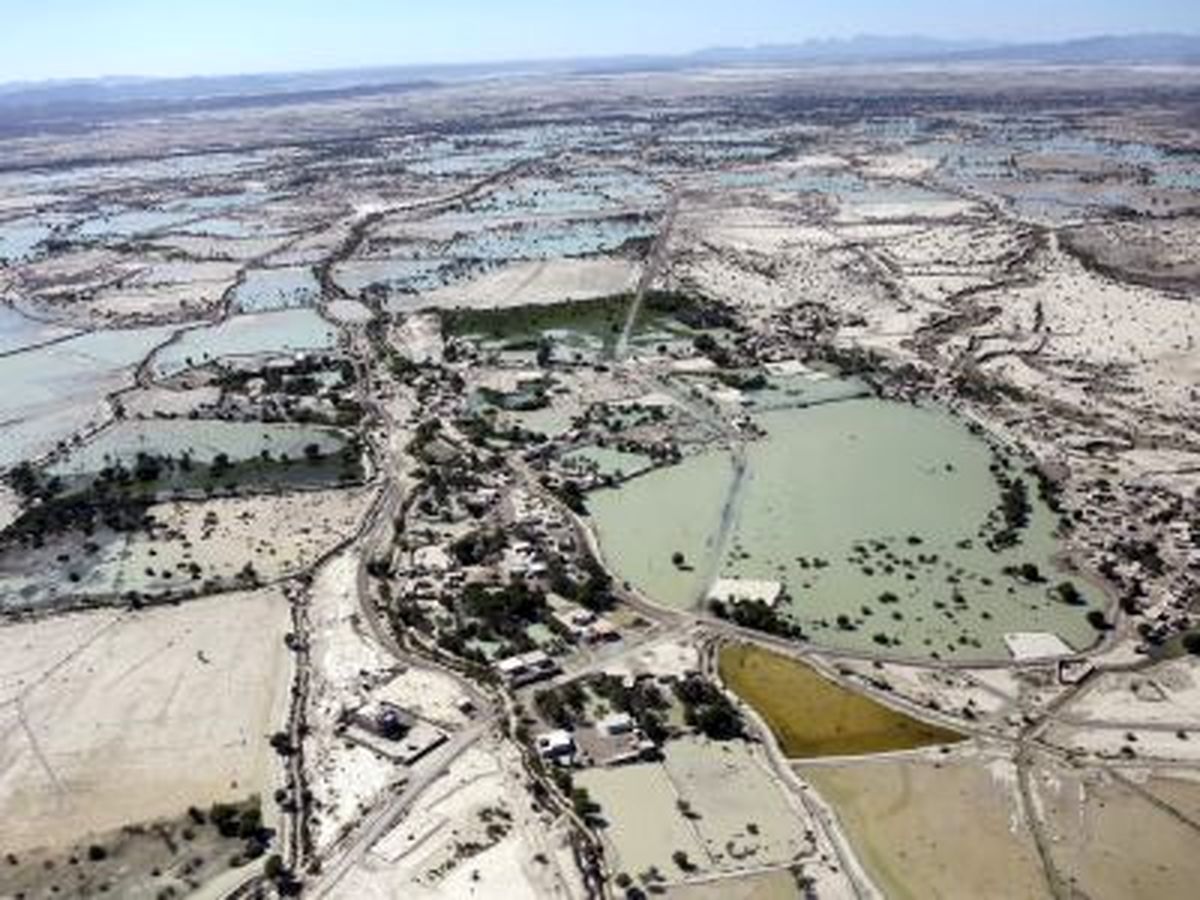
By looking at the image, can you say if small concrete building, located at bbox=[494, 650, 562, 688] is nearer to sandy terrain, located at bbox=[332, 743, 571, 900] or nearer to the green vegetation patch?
sandy terrain, located at bbox=[332, 743, 571, 900]

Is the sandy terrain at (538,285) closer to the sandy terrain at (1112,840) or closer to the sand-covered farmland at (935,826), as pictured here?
the sand-covered farmland at (935,826)

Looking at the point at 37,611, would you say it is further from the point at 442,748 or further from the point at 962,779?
the point at 962,779

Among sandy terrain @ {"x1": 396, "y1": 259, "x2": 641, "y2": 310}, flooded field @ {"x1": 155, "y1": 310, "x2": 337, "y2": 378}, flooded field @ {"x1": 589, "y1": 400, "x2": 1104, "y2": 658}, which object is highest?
flooded field @ {"x1": 589, "y1": 400, "x2": 1104, "y2": 658}

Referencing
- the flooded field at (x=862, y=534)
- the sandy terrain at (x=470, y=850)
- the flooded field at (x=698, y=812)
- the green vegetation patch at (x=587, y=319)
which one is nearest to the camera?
the sandy terrain at (x=470, y=850)

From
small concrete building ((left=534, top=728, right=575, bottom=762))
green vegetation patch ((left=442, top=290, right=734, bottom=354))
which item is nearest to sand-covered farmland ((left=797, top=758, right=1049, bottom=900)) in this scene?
small concrete building ((left=534, top=728, right=575, bottom=762))

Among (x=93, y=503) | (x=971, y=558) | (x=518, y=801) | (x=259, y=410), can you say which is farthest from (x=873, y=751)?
(x=259, y=410)

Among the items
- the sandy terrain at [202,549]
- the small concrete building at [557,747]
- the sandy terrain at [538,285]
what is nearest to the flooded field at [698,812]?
the small concrete building at [557,747]

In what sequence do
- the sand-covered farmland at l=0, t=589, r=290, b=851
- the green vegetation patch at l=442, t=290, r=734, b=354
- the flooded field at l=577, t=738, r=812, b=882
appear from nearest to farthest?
the flooded field at l=577, t=738, r=812, b=882 < the sand-covered farmland at l=0, t=589, r=290, b=851 < the green vegetation patch at l=442, t=290, r=734, b=354
